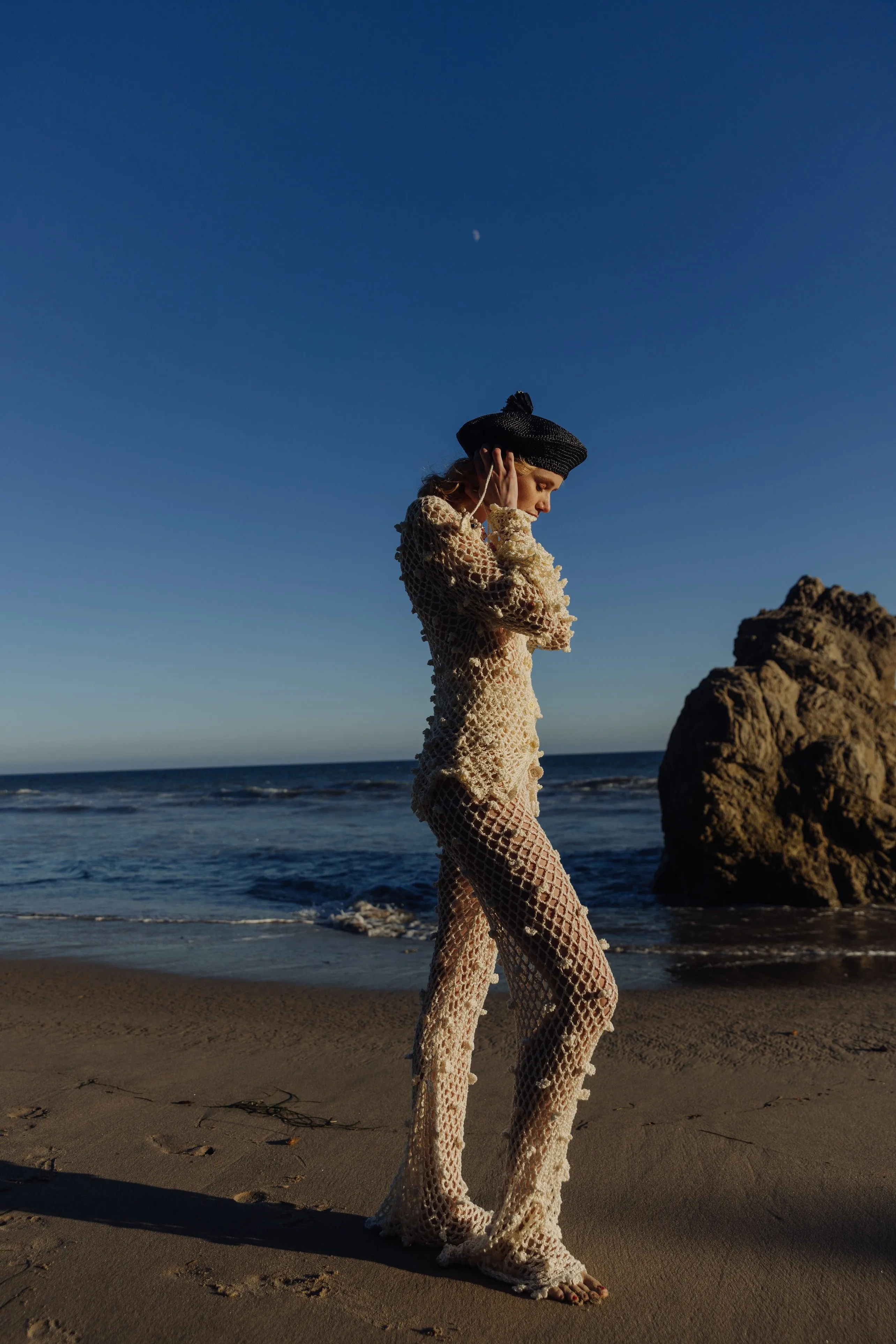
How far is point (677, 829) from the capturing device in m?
9.23

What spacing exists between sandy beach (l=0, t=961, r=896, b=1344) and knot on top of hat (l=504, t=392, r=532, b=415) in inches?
91.8

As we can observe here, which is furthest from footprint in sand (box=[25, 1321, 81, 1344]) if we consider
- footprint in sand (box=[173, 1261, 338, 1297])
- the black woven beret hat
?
the black woven beret hat

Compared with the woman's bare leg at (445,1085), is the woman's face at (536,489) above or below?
above

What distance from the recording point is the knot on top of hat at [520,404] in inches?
101

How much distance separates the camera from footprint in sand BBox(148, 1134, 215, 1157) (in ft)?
10.1

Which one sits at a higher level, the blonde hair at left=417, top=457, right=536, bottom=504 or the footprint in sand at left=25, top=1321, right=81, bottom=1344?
the blonde hair at left=417, top=457, right=536, bottom=504

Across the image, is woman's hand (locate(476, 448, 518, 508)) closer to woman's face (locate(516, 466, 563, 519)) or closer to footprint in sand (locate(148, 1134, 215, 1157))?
woman's face (locate(516, 466, 563, 519))

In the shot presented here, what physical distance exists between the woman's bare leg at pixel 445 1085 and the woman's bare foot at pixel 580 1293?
0.95ft

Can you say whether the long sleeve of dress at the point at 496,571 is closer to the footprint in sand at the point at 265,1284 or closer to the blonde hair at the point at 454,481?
the blonde hair at the point at 454,481

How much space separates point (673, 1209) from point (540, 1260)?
0.69 metres

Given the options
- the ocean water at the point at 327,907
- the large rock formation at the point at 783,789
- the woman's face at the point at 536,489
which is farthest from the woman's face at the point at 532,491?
the large rock formation at the point at 783,789

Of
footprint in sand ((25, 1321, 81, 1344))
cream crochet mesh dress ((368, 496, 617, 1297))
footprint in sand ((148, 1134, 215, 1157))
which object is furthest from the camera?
footprint in sand ((148, 1134, 215, 1157))

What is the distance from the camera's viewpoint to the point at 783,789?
28.5ft

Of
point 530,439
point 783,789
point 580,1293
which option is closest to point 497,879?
point 580,1293
